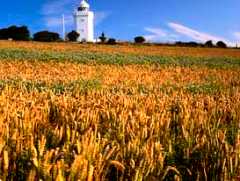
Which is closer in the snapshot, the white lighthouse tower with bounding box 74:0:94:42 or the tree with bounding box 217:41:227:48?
the tree with bounding box 217:41:227:48

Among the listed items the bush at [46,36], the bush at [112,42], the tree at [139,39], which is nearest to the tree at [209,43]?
the tree at [139,39]

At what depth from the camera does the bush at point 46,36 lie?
77375 millimetres

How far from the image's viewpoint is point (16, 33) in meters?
77.2

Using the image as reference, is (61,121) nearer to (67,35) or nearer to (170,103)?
(170,103)

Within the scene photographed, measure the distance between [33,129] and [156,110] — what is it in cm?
263

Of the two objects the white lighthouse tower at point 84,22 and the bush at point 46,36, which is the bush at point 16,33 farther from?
the white lighthouse tower at point 84,22

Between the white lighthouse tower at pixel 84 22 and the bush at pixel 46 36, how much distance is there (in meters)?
35.2

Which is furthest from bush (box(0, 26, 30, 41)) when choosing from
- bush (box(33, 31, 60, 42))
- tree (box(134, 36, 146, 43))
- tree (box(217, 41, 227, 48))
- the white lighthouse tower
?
the white lighthouse tower

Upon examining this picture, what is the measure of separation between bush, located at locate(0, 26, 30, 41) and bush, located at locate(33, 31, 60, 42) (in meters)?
1.55

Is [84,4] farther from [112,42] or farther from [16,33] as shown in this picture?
[16,33]

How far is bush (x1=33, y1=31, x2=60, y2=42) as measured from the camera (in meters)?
77.4

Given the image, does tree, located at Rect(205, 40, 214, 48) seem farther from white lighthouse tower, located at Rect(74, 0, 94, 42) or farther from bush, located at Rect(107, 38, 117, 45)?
white lighthouse tower, located at Rect(74, 0, 94, 42)

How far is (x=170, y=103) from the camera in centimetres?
911

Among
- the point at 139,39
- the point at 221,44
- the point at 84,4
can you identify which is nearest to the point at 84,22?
the point at 84,4
